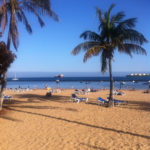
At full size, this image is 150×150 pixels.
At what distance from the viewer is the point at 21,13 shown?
920 cm

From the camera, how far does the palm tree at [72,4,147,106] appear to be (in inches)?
364

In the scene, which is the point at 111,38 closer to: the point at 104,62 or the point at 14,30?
the point at 104,62

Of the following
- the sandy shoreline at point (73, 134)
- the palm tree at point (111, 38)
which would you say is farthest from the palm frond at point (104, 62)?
the sandy shoreline at point (73, 134)

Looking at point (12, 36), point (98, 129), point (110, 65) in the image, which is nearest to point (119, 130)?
point (98, 129)

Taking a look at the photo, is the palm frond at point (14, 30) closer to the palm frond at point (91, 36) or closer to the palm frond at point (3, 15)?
the palm frond at point (3, 15)

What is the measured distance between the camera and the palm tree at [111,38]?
30.3 ft

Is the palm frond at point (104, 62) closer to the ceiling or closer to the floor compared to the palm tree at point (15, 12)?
closer to the floor

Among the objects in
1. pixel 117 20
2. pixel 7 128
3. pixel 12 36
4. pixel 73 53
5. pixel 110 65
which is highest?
pixel 117 20

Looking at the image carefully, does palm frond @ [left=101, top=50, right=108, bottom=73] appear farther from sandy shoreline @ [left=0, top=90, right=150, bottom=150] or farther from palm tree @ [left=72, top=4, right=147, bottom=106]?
sandy shoreline @ [left=0, top=90, right=150, bottom=150]

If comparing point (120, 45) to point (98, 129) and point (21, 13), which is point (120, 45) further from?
point (21, 13)

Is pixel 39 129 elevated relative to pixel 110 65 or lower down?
lower down

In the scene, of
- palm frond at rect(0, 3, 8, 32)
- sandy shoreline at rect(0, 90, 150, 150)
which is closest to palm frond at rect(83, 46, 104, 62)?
sandy shoreline at rect(0, 90, 150, 150)

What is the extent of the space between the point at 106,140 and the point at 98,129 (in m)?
1.09

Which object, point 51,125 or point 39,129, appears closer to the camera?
point 39,129
